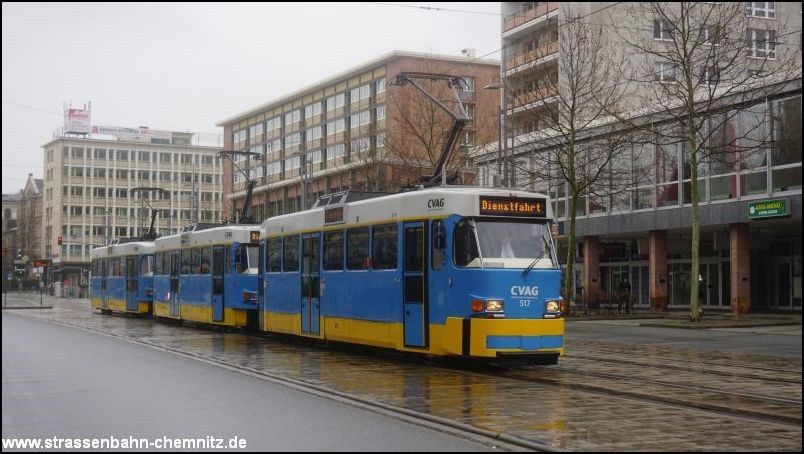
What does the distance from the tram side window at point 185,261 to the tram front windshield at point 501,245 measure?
18.8 meters

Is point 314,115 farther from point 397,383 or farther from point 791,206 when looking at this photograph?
point 397,383

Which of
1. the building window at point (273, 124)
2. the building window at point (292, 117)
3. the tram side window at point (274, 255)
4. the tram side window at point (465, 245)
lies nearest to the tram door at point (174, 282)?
the tram side window at point (274, 255)

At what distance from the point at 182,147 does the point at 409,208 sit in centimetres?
12681

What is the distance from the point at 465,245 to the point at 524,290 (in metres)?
1.23

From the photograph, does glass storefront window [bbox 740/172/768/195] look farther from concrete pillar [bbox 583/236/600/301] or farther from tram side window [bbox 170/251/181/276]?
tram side window [bbox 170/251/181/276]

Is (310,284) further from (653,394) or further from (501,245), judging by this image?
(653,394)

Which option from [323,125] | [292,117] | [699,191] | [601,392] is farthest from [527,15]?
[601,392]

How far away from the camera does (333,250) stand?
70.5 feet

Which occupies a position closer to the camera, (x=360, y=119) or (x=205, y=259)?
(x=205, y=259)

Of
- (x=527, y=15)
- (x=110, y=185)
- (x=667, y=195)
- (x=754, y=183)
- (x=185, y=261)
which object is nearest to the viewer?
(x=185, y=261)

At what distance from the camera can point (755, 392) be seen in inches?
538

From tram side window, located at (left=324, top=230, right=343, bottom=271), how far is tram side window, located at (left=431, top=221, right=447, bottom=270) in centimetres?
426

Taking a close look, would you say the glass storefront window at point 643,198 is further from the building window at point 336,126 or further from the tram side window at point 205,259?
the building window at point 336,126

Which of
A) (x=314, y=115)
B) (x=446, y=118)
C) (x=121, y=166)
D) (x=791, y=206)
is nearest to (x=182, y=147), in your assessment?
(x=121, y=166)
